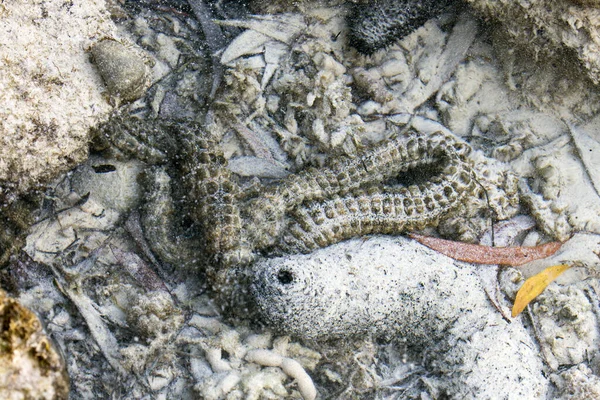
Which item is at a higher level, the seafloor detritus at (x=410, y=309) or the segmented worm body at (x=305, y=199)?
the segmented worm body at (x=305, y=199)

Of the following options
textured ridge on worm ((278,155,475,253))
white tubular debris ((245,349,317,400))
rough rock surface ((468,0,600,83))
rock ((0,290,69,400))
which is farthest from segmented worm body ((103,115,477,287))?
rock ((0,290,69,400))

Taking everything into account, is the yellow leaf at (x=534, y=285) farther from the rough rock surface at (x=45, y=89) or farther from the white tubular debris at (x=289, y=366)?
the rough rock surface at (x=45, y=89)

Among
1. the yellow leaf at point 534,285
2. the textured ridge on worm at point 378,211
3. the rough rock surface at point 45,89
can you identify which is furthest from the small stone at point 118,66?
the yellow leaf at point 534,285

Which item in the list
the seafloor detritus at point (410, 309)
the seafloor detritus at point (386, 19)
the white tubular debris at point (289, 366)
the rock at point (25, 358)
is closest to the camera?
the rock at point (25, 358)

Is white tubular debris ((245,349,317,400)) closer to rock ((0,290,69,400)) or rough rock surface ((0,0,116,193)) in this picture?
rock ((0,290,69,400))

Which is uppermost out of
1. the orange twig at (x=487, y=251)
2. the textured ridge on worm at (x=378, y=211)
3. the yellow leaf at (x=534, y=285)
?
the textured ridge on worm at (x=378, y=211)

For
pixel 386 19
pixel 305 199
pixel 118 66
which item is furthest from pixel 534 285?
pixel 118 66

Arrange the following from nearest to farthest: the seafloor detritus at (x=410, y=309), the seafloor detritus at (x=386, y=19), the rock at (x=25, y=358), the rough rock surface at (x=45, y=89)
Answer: the rock at (x=25, y=358)
the rough rock surface at (x=45, y=89)
the seafloor detritus at (x=410, y=309)
the seafloor detritus at (x=386, y=19)
